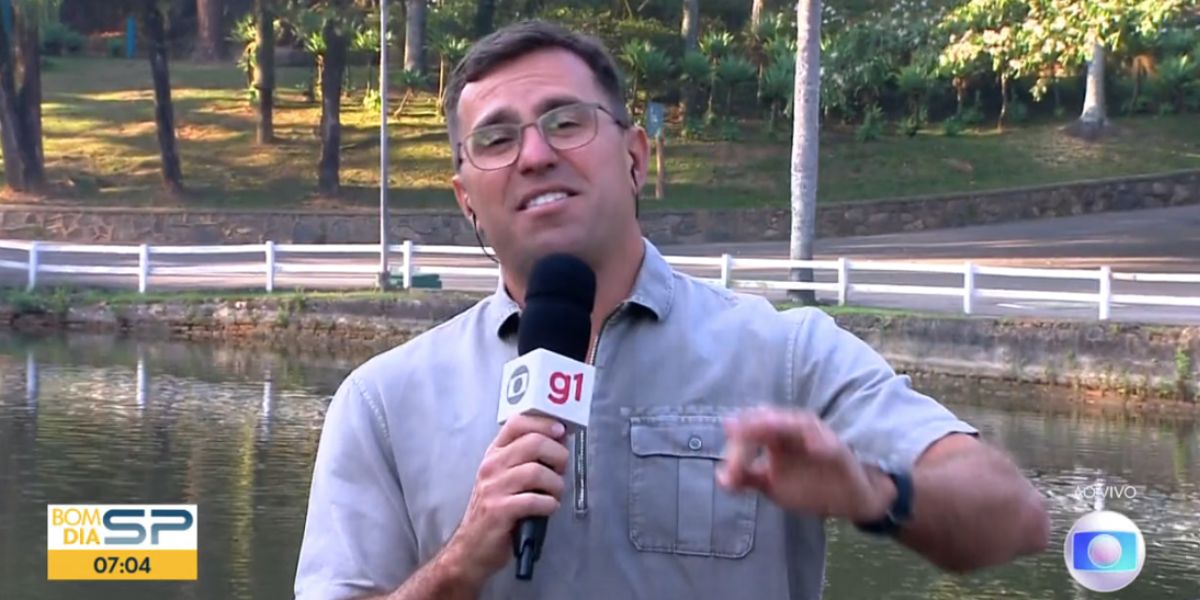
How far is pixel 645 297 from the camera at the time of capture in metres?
2.90

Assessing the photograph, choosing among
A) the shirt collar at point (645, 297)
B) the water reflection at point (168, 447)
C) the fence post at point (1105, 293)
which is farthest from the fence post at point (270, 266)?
the shirt collar at point (645, 297)

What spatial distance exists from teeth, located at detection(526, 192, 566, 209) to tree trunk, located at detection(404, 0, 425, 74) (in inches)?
1636

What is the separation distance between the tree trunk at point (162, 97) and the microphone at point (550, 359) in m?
36.5

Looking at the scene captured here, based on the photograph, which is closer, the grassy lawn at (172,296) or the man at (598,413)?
the man at (598,413)

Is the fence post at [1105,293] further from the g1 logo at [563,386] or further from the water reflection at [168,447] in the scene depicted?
the g1 logo at [563,386]

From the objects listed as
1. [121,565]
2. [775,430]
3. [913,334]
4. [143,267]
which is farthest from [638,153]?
[143,267]

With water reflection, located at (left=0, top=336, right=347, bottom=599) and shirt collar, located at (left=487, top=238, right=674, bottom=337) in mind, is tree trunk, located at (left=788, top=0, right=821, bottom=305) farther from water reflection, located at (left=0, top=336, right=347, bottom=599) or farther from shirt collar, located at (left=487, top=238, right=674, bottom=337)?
shirt collar, located at (left=487, top=238, right=674, bottom=337)

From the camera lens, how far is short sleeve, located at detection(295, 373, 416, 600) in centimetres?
289

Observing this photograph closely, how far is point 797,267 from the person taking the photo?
80.0ft

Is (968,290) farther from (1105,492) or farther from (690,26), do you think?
(690,26)

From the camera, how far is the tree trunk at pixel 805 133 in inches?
918

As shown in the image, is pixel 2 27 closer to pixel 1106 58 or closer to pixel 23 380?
pixel 23 380

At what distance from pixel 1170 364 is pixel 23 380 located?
492 inches

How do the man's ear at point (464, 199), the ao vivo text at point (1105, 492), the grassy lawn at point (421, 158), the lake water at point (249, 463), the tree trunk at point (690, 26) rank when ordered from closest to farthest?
the man's ear at point (464, 199) → the lake water at point (249, 463) → the ao vivo text at point (1105, 492) → the grassy lawn at point (421, 158) → the tree trunk at point (690, 26)
